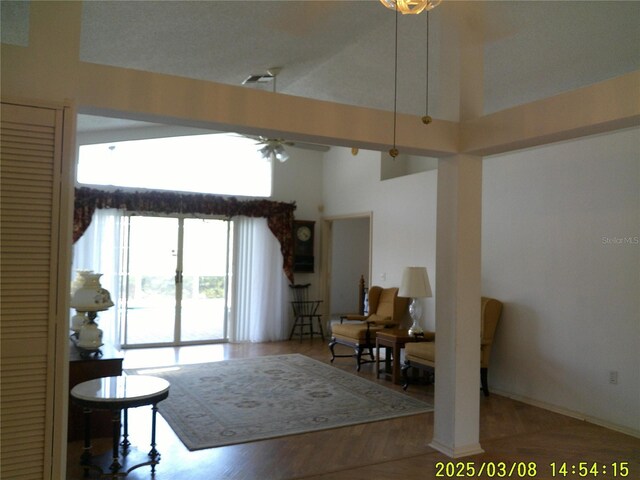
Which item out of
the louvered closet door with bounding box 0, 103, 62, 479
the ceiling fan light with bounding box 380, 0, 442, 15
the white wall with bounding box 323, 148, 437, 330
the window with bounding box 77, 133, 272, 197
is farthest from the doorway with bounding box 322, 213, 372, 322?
the louvered closet door with bounding box 0, 103, 62, 479

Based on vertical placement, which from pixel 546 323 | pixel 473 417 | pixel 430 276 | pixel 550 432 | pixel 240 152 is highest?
pixel 240 152

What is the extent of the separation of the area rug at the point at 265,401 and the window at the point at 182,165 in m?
2.96

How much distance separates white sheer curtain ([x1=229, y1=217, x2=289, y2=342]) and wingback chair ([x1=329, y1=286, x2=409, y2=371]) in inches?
66.9

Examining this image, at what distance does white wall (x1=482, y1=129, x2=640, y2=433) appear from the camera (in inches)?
166

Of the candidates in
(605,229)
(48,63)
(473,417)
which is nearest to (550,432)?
(473,417)

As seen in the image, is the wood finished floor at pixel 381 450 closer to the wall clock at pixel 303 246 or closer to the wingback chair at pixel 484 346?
the wingback chair at pixel 484 346

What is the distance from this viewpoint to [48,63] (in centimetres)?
255

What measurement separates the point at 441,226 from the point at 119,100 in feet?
7.88

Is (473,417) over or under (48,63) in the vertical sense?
under

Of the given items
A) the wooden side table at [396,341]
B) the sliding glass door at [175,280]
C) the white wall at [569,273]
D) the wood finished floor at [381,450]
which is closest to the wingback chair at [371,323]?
the wooden side table at [396,341]

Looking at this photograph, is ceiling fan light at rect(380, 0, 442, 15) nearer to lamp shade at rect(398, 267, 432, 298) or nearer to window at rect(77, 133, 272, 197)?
→ lamp shade at rect(398, 267, 432, 298)

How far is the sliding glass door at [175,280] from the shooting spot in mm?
7543

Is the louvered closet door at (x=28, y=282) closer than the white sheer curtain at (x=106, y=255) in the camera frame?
Yes

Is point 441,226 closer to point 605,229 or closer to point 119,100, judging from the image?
point 605,229
